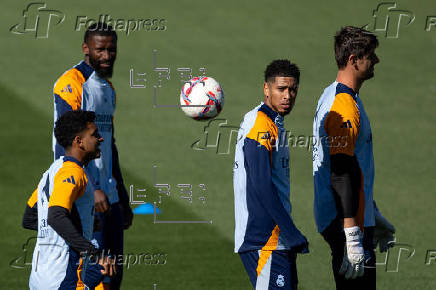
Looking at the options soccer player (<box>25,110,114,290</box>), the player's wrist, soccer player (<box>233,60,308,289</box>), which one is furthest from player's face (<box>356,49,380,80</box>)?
soccer player (<box>25,110,114,290</box>)

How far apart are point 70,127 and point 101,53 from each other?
174 centimetres

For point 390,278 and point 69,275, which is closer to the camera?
point 69,275

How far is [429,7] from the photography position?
2670 cm

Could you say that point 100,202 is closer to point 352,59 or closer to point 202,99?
point 202,99

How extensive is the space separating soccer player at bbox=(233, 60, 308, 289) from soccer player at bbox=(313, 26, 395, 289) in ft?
1.23

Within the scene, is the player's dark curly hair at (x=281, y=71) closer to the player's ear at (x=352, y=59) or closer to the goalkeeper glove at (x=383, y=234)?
the player's ear at (x=352, y=59)

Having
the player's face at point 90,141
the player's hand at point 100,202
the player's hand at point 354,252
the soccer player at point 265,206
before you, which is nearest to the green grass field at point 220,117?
the player's hand at point 100,202

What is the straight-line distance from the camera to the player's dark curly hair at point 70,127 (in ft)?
22.5

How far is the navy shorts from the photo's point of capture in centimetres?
689

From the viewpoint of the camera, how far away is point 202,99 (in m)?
8.96

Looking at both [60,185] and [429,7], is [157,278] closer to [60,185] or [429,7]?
[60,185]

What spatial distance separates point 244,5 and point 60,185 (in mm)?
21972

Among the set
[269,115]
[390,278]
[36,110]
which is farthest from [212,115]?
[36,110]

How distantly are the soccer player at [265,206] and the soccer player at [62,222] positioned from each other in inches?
48.4
